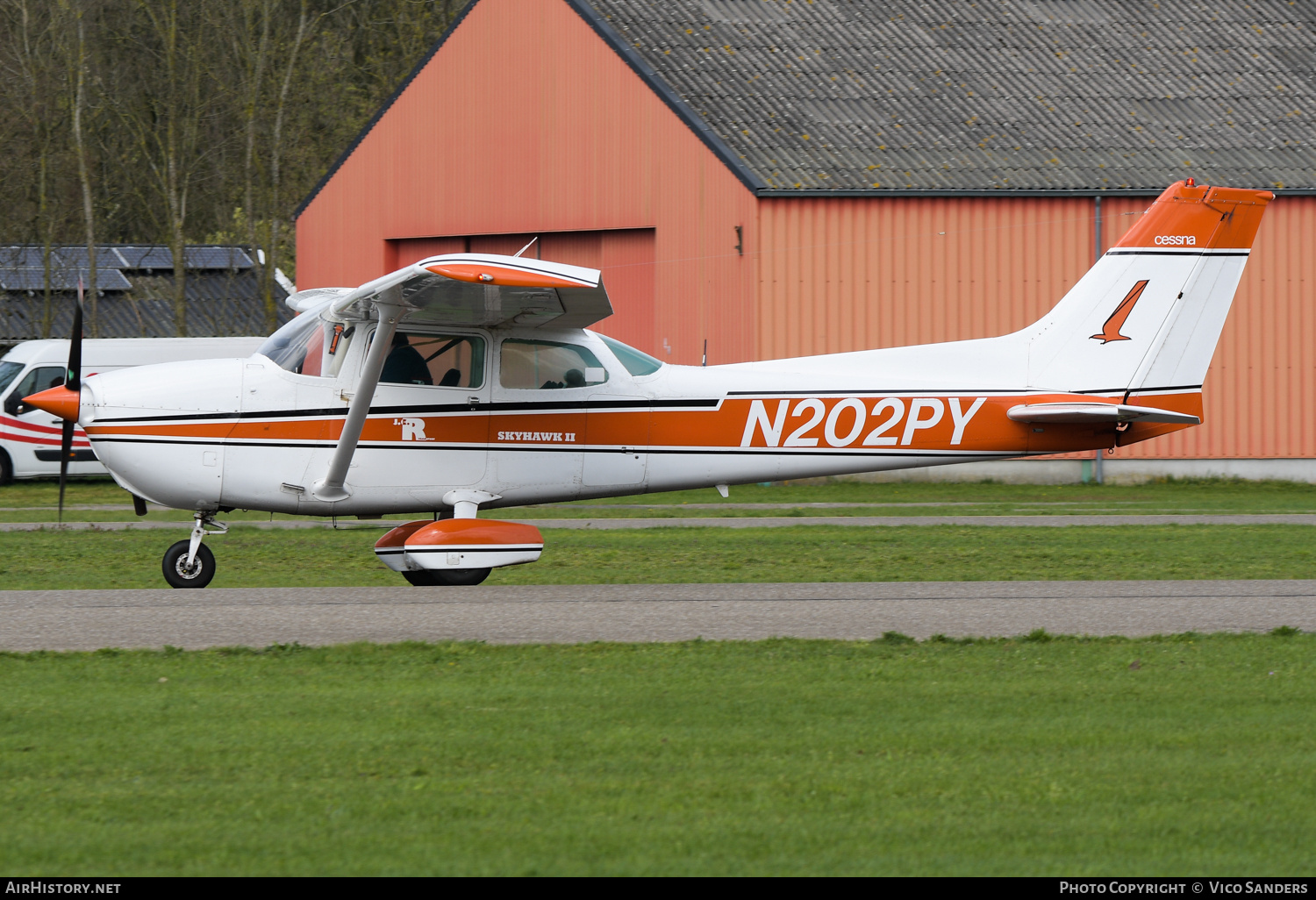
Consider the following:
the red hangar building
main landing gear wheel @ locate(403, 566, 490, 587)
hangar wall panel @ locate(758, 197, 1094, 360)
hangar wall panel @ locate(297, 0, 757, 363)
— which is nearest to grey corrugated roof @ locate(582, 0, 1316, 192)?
the red hangar building

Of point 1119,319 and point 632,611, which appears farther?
point 1119,319

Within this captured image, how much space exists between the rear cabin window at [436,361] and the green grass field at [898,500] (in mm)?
6303

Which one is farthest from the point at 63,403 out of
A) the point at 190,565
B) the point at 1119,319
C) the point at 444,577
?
the point at 1119,319

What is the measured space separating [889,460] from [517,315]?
10.4 ft

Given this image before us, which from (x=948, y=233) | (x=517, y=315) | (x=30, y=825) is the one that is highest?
(x=948, y=233)

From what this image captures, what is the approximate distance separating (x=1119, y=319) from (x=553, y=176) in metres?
16.6

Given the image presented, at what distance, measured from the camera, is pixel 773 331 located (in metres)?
25.0

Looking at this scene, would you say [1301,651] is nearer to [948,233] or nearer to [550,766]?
[550,766]

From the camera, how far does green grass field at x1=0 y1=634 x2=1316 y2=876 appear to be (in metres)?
4.95

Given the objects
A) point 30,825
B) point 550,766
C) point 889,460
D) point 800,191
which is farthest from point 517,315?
point 800,191

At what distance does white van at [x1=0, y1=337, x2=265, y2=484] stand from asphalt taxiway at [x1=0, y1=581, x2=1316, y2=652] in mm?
13920

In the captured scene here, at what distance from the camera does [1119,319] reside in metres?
12.8

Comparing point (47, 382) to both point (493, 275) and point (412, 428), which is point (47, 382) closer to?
point (412, 428)

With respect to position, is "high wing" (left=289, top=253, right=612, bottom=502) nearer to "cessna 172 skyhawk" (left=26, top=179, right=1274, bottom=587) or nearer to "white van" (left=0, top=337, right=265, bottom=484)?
"cessna 172 skyhawk" (left=26, top=179, right=1274, bottom=587)
